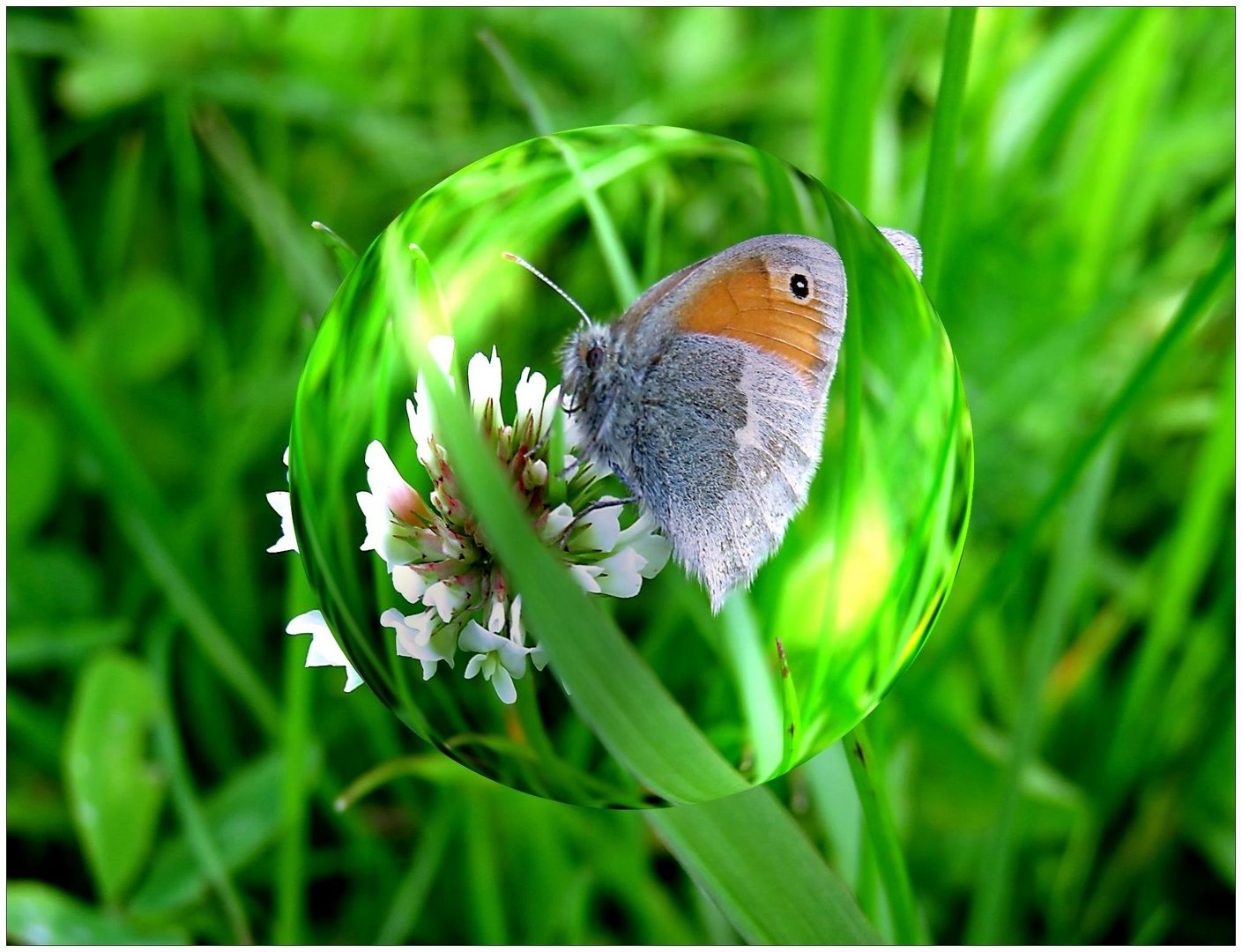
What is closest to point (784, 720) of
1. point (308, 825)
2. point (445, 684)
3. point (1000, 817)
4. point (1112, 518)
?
point (445, 684)

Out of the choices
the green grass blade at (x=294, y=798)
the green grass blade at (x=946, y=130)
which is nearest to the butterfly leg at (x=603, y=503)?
the green grass blade at (x=946, y=130)

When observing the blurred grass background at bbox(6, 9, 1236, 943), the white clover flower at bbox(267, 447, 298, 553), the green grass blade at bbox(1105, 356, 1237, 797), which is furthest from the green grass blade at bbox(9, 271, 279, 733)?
Result: the green grass blade at bbox(1105, 356, 1237, 797)

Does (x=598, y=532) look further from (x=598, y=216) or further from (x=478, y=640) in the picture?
(x=598, y=216)

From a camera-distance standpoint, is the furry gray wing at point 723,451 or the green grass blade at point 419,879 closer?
the furry gray wing at point 723,451

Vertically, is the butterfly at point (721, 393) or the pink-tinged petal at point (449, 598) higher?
the butterfly at point (721, 393)

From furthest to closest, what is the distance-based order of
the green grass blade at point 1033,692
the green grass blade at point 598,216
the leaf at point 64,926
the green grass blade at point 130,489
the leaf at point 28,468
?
1. the leaf at point 28,468
2. the green grass blade at point 130,489
3. the leaf at point 64,926
4. the green grass blade at point 1033,692
5. the green grass blade at point 598,216

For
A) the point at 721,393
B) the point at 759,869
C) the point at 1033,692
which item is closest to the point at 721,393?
the point at 721,393

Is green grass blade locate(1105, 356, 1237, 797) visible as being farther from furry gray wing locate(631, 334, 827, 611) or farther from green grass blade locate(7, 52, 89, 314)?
green grass blade locate(7, 52, 89, 314)

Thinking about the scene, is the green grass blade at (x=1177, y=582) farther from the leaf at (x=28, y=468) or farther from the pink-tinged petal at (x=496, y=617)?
the leaf at (x=28, y=468)
